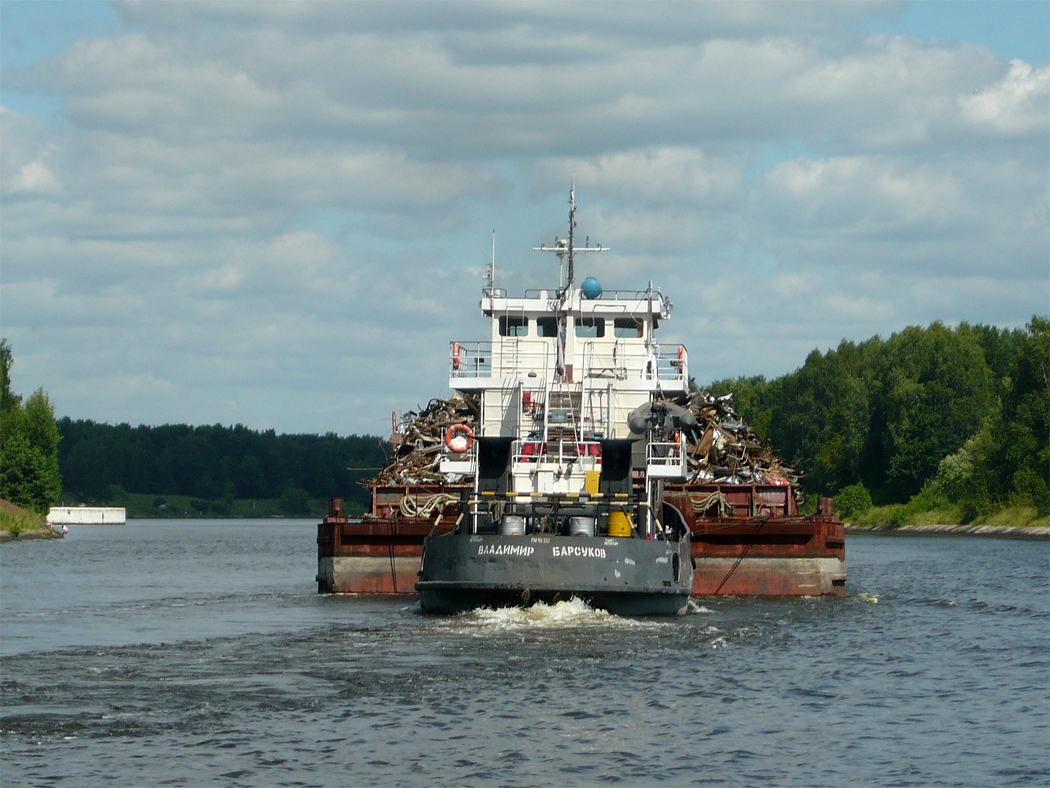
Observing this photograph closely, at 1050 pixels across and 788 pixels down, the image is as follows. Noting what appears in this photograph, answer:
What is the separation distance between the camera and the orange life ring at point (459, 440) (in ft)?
111

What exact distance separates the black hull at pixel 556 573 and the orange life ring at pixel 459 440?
6.39m

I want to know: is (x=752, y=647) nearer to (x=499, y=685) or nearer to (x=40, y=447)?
(x=499, y=685)

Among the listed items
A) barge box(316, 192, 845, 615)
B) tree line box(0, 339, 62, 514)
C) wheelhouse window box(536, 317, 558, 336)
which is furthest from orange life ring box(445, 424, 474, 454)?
tree line box(0, 339, 62, 514)

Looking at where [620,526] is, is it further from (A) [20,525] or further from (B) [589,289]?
(A) [20,525]

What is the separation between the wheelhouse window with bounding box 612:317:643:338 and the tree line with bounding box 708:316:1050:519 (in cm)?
5755

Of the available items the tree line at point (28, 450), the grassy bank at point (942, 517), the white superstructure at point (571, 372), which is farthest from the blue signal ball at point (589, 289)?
the tree line at point (28, 450)

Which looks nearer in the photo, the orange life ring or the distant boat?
the orange life ring

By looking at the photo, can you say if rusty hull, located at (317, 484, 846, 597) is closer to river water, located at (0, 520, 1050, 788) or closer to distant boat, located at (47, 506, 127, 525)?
river water, located at (0, 520, 1050, 788)

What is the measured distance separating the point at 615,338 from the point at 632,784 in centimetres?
2256

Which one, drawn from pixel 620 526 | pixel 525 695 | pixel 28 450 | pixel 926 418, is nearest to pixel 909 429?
pixel 926 418

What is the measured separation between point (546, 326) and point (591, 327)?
3.66 ft

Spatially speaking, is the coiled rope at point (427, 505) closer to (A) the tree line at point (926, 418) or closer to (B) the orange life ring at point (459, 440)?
(B) the orange life ring at point (459, 440)

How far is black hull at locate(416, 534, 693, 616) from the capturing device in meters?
26.6

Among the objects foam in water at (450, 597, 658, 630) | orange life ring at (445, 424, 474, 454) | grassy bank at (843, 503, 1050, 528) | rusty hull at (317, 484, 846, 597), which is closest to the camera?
foam in water at (450, 597, 658, 630)
